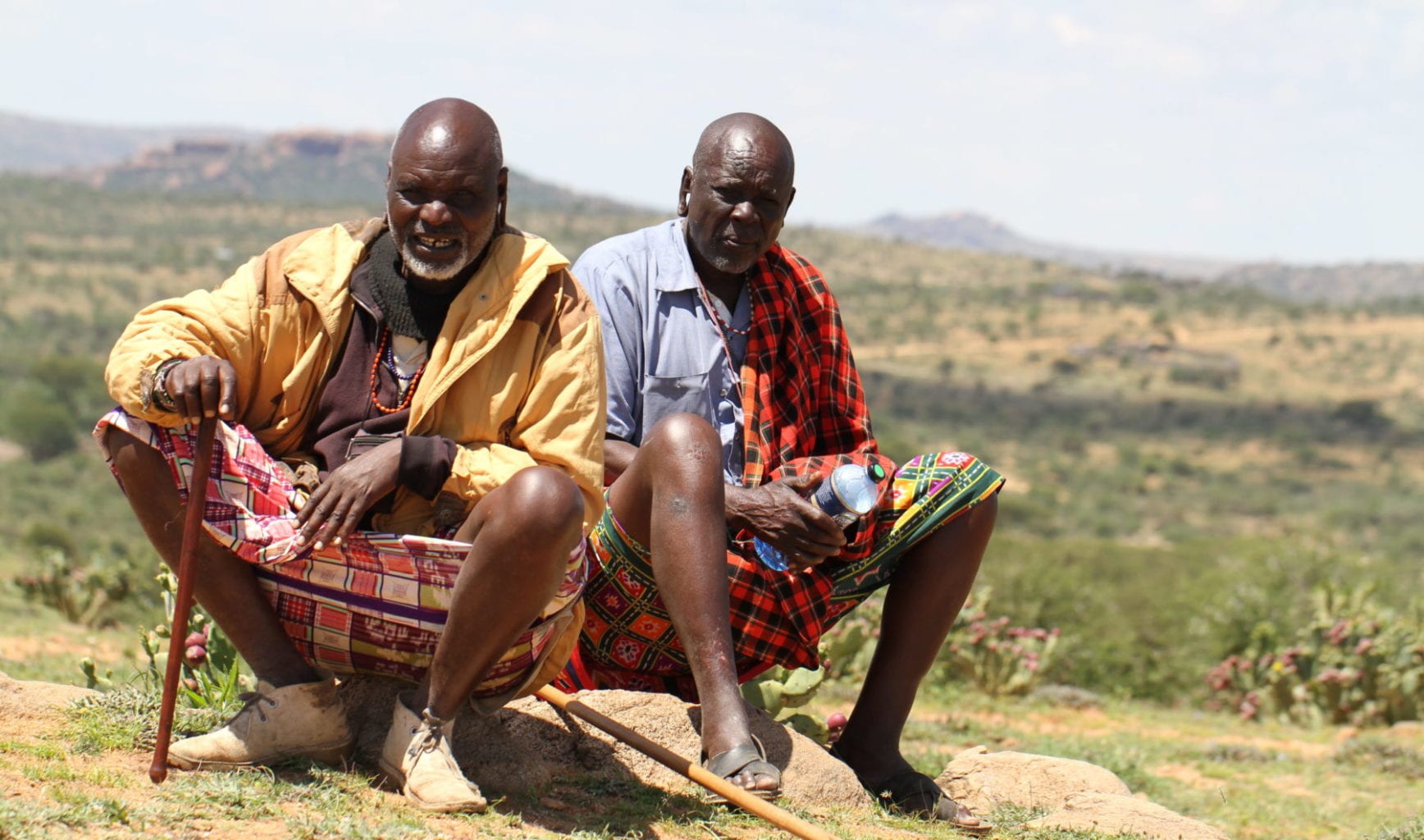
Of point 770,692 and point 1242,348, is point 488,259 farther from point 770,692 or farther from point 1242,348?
point 1242,348

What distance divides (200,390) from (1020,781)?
250cm

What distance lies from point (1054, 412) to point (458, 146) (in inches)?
1793

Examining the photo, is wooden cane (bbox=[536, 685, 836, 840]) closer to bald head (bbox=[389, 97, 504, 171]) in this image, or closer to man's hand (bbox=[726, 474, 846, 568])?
man's hand (bbox=[726, 474, 846, 568])

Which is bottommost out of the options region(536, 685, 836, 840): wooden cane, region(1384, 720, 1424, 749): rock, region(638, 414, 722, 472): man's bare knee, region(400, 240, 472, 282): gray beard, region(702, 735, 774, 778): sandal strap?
region(1384, 720, 1424, 749): rock

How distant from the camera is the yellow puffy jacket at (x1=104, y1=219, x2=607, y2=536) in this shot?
314 centimetres

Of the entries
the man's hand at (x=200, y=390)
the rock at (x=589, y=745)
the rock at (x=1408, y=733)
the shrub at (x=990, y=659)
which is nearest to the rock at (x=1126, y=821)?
the rock at (x=589, y=745)

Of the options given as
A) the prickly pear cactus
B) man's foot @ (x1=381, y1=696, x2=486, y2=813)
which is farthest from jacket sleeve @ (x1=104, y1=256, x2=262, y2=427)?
the prickly pear cactus

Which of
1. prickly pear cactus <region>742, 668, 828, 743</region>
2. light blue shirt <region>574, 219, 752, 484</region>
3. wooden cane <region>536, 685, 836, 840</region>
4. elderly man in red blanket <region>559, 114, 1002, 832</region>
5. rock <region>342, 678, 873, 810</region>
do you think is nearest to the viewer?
wooden cane <region>536, 685, 836, 840</region>

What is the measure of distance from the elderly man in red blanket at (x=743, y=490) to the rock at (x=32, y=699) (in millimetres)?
1264

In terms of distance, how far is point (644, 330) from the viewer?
3959mm

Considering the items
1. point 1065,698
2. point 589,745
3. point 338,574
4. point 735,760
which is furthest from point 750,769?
point 1065,698

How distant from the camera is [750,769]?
128 inches

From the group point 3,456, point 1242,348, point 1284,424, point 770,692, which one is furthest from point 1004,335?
point 770,692

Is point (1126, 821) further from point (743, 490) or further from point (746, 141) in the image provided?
point (746, 141)
